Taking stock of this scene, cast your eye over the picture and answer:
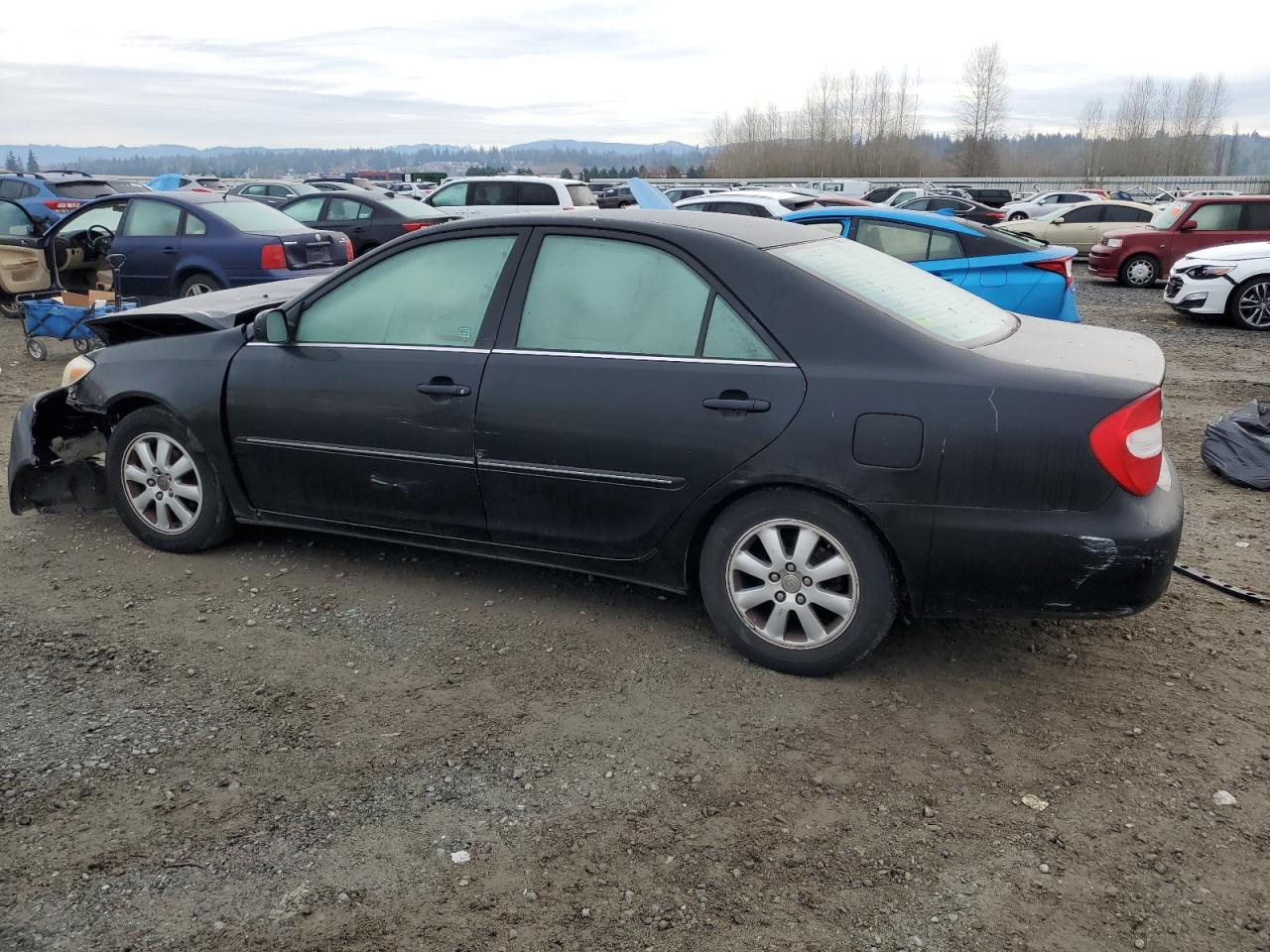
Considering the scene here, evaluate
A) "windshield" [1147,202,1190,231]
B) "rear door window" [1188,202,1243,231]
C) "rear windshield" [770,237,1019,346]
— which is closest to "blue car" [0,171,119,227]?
"windshield" [1147,202,1190,231]

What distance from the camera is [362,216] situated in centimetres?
1712

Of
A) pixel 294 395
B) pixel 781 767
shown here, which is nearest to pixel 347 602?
pixel 294 395

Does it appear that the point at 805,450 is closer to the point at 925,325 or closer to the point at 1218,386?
the point at 925,325

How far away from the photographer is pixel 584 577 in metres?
4.78

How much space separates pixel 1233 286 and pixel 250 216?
11.3 m

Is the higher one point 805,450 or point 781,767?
point 805,450

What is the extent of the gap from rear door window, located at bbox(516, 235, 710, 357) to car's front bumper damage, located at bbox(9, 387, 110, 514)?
8.46ft

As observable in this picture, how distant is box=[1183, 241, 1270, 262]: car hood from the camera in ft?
41.6

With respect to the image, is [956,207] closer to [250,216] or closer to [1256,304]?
[1256,304]

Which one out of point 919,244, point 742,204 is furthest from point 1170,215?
point 919,244

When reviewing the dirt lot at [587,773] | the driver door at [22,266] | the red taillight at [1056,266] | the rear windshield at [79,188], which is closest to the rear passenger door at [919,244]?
the red taillight at [1056,266]

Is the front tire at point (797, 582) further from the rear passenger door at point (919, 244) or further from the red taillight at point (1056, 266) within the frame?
the red taillight at point (1056, 266)

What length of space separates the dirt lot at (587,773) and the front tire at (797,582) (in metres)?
0.15

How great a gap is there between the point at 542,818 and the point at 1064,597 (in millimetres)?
1798
